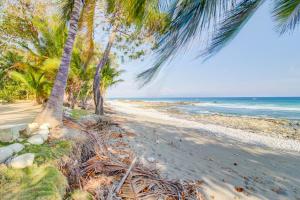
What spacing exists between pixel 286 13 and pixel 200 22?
0.84 metres

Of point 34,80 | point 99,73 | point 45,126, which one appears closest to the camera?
point 45,126

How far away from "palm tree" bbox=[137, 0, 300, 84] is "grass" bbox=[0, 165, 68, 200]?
1.26 m

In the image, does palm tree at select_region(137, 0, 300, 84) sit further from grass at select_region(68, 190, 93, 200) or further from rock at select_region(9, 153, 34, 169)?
rock at select_region(9, 153, 34, 169)

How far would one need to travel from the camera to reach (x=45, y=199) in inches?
66.5

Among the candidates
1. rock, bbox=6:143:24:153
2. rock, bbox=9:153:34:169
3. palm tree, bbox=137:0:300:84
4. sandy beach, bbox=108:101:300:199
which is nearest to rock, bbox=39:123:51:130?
rock, bbox=6:143:24:153

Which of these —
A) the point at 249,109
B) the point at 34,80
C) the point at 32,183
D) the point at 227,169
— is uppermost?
the point at 34,80

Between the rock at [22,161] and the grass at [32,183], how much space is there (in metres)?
0.06

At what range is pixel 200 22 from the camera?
5.09 ft

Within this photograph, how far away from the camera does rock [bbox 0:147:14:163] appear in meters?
2.29

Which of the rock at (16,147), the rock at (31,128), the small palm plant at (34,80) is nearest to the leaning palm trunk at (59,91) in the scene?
the rock at (31,128)

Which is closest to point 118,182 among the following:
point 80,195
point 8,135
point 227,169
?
point 80,195

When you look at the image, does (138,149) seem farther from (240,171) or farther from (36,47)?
(36,47)

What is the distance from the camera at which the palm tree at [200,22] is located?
152 cm

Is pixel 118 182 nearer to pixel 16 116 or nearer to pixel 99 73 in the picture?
pixel 16 116
